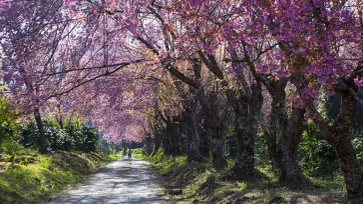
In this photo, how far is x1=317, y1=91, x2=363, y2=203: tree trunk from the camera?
9.96m

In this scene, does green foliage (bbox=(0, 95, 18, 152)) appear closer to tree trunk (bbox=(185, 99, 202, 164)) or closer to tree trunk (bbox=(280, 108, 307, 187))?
tree trunk (bbox=(280, 108, 307, 187))

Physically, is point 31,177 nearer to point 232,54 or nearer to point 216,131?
point 216,131

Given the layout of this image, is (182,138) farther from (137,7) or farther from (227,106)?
(137,7)

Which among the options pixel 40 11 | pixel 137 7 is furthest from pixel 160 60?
pixel 40 11

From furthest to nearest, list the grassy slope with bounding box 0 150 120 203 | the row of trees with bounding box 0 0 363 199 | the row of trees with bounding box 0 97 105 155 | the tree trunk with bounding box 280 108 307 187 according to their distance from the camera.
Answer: the row of trees with bounding box 0 97 105 155
the grassy slope with bounding box 0 150 120 203
the tree trunk with bounding box 280 108 307 187
the row of trees with bounding box 0 0 363 199

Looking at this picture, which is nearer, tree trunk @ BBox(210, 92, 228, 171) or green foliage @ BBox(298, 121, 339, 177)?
green foliage @ BBox(298, 121, 339, 177)

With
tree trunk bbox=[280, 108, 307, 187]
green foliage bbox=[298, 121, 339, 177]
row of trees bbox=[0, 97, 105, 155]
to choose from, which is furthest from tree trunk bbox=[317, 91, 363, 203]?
green foliage bbox=[298, 121, 339, 177]

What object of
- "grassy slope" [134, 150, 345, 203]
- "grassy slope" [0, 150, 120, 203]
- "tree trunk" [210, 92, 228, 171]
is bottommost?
"grassy slope" [134, 150, 345, 203]

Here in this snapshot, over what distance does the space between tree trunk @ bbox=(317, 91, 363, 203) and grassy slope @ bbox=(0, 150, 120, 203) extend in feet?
29.4

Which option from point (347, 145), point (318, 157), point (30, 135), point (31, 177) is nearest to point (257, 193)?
point (347, 145)

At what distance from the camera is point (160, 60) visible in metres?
15.7

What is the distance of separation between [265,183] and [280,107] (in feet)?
8.88

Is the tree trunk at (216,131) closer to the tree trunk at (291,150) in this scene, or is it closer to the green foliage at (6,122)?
the tree trunk at (291,150)

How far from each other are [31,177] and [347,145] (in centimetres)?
1281
